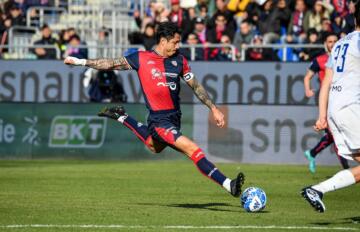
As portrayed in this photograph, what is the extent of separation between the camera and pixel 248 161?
2522 cm

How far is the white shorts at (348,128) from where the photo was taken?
36.7 feet

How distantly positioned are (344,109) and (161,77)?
3563mm

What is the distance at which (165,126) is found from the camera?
45.8ft

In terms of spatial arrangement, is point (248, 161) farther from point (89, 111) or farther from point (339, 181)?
point (339, 181)

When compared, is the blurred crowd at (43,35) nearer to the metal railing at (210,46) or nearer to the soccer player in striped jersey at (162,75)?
the metal railing at (210,46)

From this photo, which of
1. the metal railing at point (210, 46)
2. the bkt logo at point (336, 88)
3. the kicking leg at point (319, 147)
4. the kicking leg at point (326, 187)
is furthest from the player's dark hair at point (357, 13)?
the metal railing at point (210, 46)

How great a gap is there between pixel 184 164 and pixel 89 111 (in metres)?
3.12

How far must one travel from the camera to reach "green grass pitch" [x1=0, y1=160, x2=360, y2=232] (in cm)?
1159

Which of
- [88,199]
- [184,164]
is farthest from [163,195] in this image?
[184,164]

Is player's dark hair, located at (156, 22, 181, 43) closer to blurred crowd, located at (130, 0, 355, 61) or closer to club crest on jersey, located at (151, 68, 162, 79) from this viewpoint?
club crest on jersey, located at (151, 68, 162, 79)

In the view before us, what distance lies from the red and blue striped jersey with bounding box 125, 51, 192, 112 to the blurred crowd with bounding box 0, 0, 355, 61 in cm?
1225

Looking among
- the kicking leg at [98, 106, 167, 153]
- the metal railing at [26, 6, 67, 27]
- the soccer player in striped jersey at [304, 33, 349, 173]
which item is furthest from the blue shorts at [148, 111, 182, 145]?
the metal railing at [26, 6, 67, 27]

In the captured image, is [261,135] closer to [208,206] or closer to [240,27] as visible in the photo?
[240,27]

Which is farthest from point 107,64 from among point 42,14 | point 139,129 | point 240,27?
point 42,14
